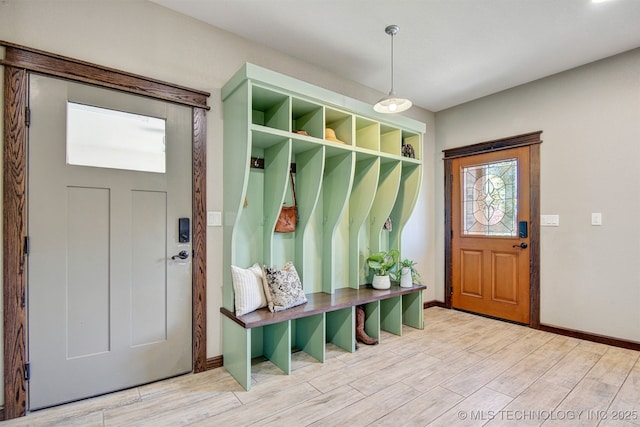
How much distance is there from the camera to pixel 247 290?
2475 mm

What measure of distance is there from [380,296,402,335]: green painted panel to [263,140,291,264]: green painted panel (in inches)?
55.0

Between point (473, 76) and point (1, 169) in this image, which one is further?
point (473, 76)

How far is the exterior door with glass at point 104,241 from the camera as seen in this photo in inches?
77.2

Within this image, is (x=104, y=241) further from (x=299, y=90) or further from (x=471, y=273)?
(x=471, y=273)

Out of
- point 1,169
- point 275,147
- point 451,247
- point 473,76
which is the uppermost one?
point 473,76

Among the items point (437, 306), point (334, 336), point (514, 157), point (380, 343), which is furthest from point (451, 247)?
point (334, 336)

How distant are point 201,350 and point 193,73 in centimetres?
215

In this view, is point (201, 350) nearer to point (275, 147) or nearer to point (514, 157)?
point (275, 147)

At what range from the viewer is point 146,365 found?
7.46 ft

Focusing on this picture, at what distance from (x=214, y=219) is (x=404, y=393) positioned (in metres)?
1.88

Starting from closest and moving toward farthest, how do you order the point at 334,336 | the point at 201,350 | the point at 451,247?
1. the point at 201,350
2. the point at 334,336
3. the point at 451,247

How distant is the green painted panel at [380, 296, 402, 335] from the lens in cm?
333

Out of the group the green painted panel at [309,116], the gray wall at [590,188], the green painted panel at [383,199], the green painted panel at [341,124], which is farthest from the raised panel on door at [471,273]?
the green painted panel at [309,116]

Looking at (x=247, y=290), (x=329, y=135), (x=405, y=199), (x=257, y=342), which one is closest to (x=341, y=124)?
(x=329, y=135)
